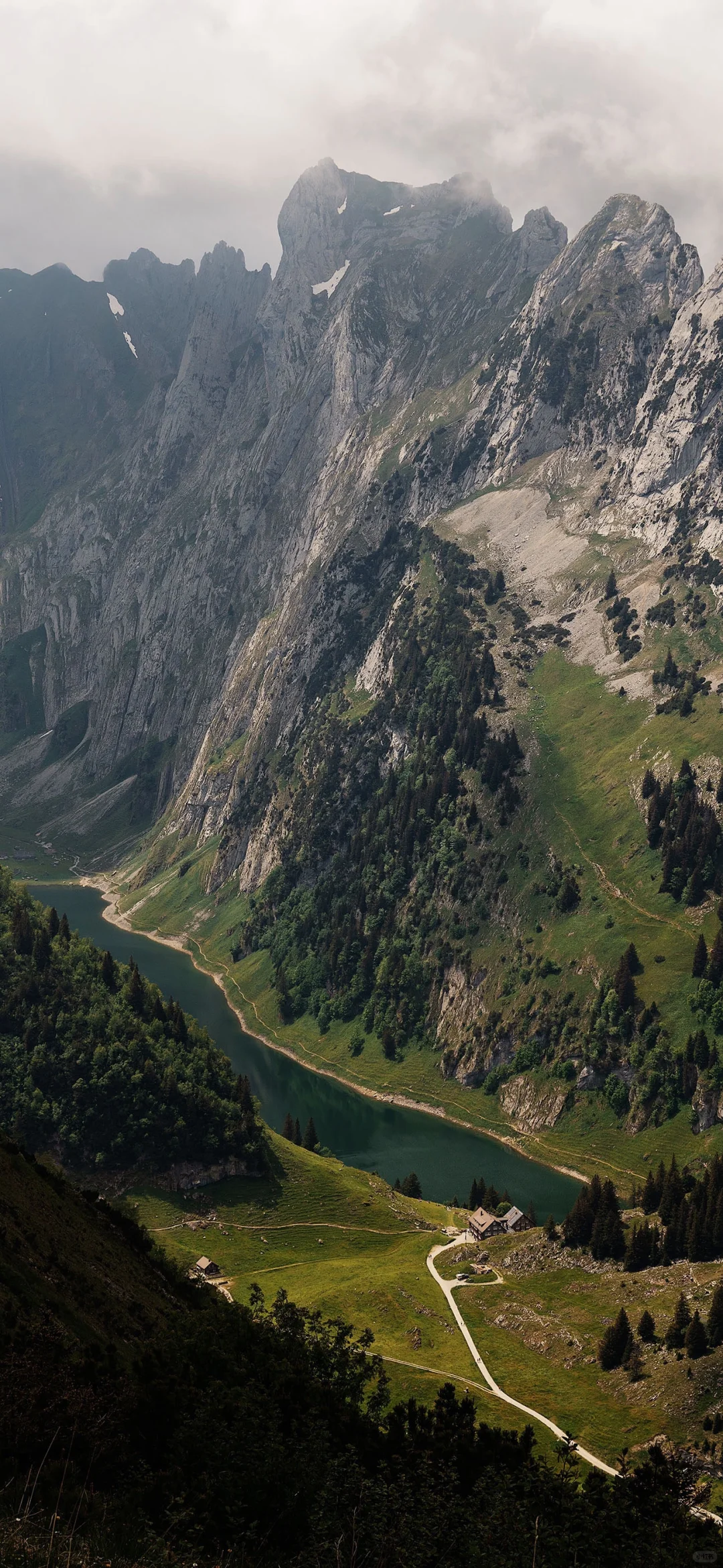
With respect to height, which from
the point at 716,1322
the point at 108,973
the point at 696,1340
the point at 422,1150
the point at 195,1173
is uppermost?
the point at 108,973

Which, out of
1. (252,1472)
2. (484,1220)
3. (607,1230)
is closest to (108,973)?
(484,1220)

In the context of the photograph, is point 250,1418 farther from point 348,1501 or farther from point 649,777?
point 649,777

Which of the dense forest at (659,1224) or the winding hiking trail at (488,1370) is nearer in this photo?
the winding hiking trail at (488,1370)

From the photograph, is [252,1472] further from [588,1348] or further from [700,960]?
[700,960]

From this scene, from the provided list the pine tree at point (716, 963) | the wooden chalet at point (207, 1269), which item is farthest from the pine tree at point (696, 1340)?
the pine tree at point (716, 963)

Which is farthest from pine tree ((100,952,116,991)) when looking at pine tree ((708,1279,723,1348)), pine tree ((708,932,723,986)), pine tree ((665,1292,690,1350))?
pine tree ((708,1279,723,1348))

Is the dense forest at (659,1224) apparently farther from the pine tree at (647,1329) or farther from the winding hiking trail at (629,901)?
the winding hiking trail at (629,901)
